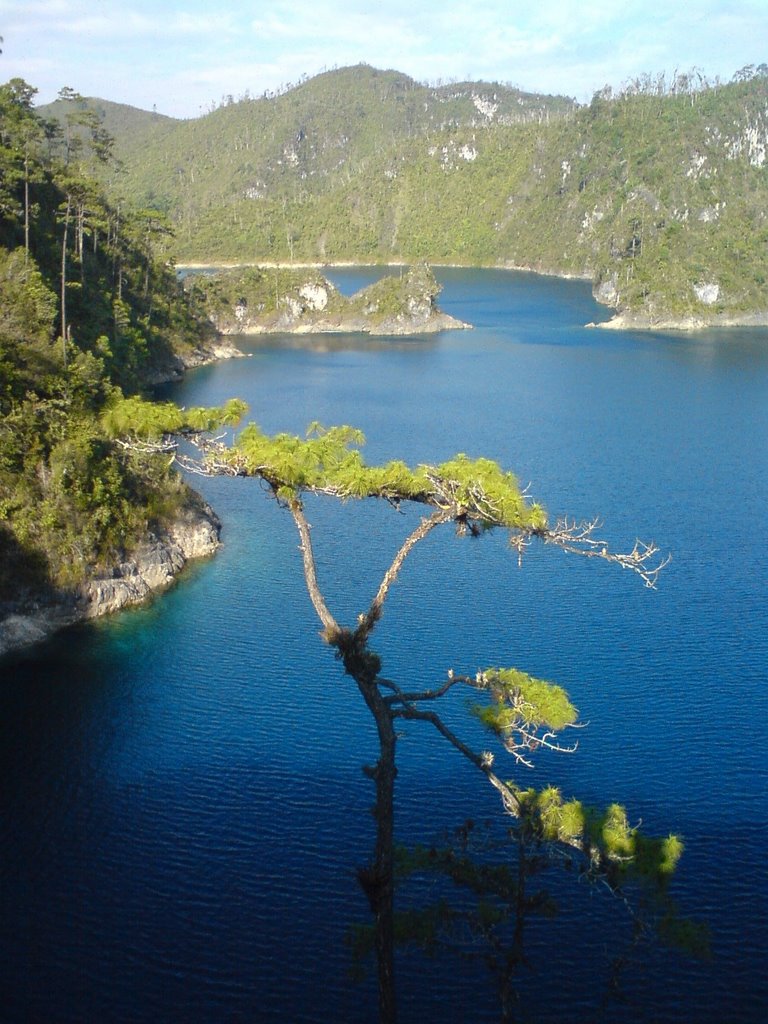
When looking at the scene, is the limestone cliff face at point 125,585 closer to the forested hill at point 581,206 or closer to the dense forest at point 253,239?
the dense forest at point 253,239

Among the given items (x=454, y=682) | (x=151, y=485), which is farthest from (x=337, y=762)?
(x=151, y=485)

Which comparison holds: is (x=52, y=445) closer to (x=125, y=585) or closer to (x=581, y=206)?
(x=125, y=585)

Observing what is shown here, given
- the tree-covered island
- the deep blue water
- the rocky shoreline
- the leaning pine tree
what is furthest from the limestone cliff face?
the rocky shoreline

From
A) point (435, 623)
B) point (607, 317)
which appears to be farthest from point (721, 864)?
point (607, 317)

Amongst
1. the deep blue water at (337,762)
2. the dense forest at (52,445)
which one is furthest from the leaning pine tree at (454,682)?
the dense forest at (52,445)

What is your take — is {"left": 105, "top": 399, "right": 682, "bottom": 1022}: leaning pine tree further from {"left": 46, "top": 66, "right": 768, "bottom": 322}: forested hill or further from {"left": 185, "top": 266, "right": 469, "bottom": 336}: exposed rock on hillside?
{"left": 46, "top": 66, "right": 768, "bottom": 322}: forested hill
